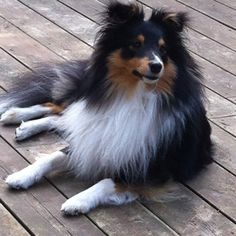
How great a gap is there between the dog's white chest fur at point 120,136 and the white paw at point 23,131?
451mm

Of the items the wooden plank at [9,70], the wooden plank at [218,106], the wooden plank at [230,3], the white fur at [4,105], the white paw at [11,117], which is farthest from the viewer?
the wooden plank at [230,3]

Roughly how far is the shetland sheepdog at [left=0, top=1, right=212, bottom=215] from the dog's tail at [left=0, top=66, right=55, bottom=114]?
0.56 metres

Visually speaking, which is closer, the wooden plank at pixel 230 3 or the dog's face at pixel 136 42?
the dog's face at pixel 136 42

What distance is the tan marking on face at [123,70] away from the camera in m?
3.13

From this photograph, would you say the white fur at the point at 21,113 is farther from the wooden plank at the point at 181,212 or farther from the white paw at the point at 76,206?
the white paw at the point at 76,206

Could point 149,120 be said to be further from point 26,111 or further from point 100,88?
point 26,111

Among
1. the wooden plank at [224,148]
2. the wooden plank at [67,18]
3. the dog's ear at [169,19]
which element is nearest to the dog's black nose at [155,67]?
the dog's ear at [169,19]

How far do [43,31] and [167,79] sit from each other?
2022 mm

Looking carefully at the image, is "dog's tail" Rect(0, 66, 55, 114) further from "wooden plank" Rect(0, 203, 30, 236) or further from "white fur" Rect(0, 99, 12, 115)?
"wooden plank" Rect(0, 203, 30, 236)

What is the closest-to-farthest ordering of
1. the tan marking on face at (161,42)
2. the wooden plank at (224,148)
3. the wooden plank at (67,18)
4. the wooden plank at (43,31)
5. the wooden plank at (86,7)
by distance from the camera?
1. the tan marking on face at (161,42)
2. the wooden plank at (224,148)
3. the wooden plank at (43,31)
4. the wooden plank at (67,18)
5. the wooden plank at (86,7)

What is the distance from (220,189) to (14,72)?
1601 millimetres

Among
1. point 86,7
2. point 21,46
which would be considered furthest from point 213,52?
point 21,46

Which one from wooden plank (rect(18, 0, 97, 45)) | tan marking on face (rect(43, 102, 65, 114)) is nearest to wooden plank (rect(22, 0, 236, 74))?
wooden plank (rect(18, 0, 97, 45))

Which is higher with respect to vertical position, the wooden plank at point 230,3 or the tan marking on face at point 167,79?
the tan marking on face at point 167,79
